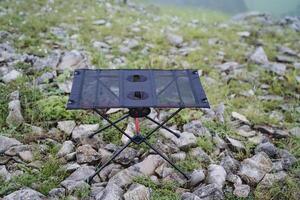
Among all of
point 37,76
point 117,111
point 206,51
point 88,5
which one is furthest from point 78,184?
point 88,5

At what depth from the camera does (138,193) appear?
3.53 metres

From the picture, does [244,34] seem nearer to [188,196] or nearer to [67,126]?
[67,126]

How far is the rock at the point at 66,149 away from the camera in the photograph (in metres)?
4.07

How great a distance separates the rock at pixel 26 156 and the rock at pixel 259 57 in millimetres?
4050

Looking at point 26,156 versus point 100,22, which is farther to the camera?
point 100,22

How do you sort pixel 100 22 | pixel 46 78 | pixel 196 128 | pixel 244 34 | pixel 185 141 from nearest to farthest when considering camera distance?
pixel 185 141 < pixel 196 128 < pixel 46 78 < pixel 100 22 < pixel 244 34

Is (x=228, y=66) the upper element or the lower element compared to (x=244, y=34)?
upper

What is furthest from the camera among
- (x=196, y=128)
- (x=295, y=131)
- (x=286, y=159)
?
(x=295, y=131)

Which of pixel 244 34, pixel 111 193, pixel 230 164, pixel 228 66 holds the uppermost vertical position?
pixel 111 193

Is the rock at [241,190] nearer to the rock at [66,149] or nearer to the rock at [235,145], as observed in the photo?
the rock at [235,145]

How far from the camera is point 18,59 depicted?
574 centimetres

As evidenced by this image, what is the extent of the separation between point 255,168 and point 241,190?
0.37 metres

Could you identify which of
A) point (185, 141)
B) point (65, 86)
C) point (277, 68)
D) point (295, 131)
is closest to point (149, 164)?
point (185, 141)

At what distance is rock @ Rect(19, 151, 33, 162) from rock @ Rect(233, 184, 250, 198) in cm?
193
